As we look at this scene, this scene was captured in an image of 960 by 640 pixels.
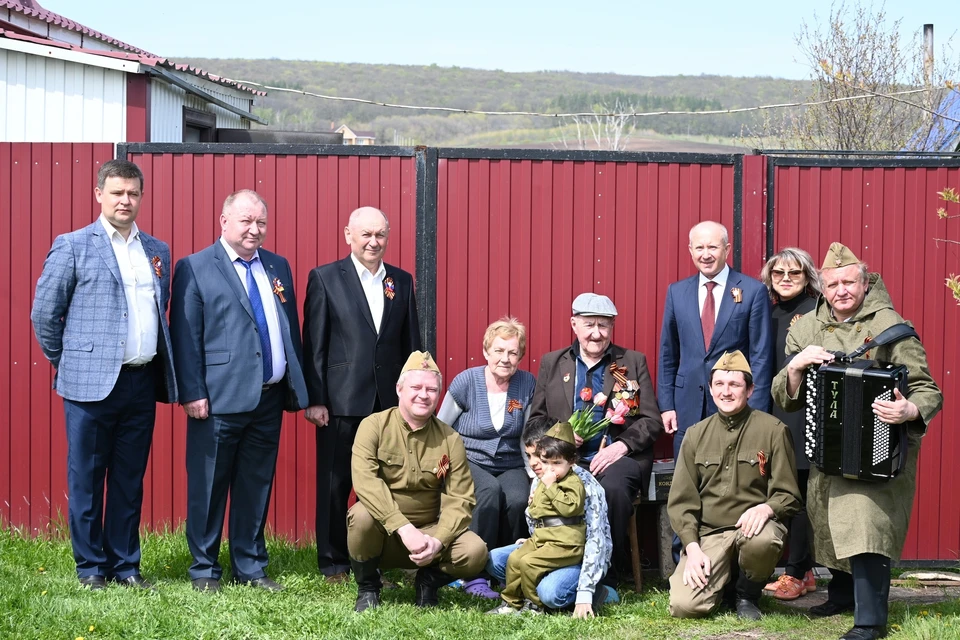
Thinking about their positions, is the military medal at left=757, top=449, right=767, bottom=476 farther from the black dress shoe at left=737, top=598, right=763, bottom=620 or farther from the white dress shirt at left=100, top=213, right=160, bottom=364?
the white dress shirt at left=100, top=213, right=160, bottom=364

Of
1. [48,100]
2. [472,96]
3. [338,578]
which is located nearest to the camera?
[338,578]

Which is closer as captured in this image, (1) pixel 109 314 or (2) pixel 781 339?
(1) pixel 109 314

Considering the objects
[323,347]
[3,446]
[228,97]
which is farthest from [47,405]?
[228,97]

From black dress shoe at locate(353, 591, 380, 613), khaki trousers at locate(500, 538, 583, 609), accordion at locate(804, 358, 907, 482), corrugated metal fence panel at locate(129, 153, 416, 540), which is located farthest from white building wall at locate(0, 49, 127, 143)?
accordion at locate(804, 358, 907, 482)

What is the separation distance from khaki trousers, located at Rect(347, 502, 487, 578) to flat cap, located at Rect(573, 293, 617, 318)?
1.33 m

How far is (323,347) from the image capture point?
537 centimetres

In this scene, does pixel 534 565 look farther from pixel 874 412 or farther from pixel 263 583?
pixel 874 412

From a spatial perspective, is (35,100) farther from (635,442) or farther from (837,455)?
(837,455)

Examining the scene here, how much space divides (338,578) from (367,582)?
21.9 inches

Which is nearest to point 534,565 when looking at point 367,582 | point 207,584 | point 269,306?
point 367,582

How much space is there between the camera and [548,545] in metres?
4.86

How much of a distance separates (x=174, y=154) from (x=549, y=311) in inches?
92.8

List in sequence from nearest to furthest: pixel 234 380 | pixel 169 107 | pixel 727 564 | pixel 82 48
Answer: pixel 727 564
pixel 234 380
pixel 82 48
pixel 169 107

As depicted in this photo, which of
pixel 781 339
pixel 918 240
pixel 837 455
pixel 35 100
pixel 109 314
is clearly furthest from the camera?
pixel 35 100
